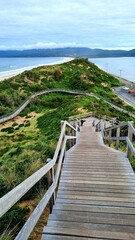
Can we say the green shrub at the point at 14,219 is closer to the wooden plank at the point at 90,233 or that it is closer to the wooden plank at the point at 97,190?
the wooden plank at the point at 97,190

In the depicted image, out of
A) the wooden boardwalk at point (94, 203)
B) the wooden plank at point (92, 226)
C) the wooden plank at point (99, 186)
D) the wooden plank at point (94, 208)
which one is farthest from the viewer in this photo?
the wooden plank at point (99, 186)

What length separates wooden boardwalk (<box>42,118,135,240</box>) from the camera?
391 cm

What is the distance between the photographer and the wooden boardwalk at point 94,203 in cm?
391

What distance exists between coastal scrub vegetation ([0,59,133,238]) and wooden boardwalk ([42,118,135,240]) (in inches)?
41.7

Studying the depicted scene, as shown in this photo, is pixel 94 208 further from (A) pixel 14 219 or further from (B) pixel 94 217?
(A) pixel 14 219

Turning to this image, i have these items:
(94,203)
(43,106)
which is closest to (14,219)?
(94,203)

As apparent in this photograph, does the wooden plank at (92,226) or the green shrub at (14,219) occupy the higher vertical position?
the wooden plank at (92,226)

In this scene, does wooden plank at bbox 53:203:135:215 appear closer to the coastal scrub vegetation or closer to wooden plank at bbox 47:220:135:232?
wooden plank at bbox 47:220:135:232

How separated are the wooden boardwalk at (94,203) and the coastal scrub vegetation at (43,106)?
41.7 inches

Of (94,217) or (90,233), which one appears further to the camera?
(94,217)

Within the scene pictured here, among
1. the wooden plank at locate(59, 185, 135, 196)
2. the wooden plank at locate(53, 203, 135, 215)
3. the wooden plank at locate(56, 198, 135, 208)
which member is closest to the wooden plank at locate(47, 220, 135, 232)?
the wooden plank at locate(53, 203, 135, 215)

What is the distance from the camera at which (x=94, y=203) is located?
4.86m

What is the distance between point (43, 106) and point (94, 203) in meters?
38.4

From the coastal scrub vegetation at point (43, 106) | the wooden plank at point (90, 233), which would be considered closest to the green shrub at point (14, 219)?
the coastal scrub vegetation at point (43, 106)
